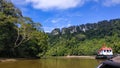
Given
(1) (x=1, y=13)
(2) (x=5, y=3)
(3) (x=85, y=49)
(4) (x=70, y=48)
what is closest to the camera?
(1) (x=1, y=13)

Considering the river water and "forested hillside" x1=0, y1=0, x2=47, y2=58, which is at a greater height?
"forested hillside" x1=0, y1=0, x2=47, y2=58

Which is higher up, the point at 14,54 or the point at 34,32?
the point at 34,32

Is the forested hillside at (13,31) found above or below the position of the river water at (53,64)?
above

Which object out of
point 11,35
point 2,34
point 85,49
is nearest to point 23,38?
point 11,35

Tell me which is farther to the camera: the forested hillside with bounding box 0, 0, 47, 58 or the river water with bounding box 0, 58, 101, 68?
the forested hillside with bounding box 0, 0, 47, 58

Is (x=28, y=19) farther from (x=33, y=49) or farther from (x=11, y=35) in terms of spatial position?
(x=33, y=49)

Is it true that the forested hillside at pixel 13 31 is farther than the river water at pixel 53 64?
Yes

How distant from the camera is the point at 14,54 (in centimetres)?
4956

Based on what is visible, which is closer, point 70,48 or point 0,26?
point 0,26

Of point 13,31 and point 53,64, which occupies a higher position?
point 13,31

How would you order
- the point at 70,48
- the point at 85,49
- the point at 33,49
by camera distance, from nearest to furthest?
the point at 33,49
the point at 85,49
the point at 70,48

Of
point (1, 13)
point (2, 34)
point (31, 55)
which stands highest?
point (1, 13)

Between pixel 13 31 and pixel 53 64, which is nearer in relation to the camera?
pixel 53 64

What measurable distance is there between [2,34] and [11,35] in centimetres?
384
